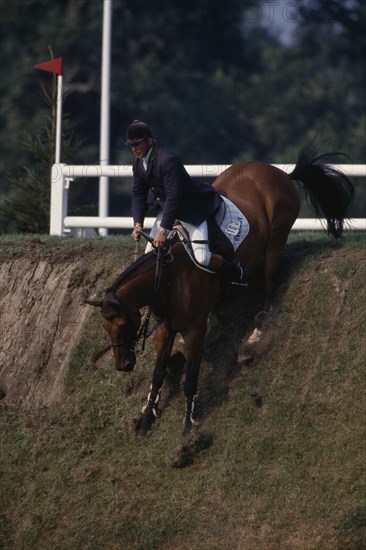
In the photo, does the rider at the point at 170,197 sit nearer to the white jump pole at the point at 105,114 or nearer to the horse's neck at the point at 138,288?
the horse's neck at the point at 138,288

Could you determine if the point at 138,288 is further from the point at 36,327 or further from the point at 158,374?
the point at 36,327

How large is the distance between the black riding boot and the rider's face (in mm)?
1280

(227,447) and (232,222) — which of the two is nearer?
(227,447)

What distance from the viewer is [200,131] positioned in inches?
1623

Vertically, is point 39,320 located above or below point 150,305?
below

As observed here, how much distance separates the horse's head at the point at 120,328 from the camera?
411 inches

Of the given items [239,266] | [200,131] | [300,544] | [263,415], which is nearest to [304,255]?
[239,266]

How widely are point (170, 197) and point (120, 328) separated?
1.31 metres

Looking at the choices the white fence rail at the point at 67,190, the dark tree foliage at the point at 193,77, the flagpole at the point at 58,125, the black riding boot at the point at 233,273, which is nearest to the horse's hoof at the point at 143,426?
the black riding boot at the point at 233,273

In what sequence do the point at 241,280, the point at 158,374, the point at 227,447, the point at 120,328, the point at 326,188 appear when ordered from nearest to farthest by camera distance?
the point at 120,328, the point at 227,447, the point at 158,374, the point at 241,280, the point at 326,188

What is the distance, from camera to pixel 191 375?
10867 mm

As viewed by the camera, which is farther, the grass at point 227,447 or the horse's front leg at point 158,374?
the horse's front leg at point 158,374

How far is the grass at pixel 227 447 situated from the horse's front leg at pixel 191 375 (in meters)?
0.21

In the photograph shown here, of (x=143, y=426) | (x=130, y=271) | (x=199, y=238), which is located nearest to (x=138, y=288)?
(x=130, y=271)
